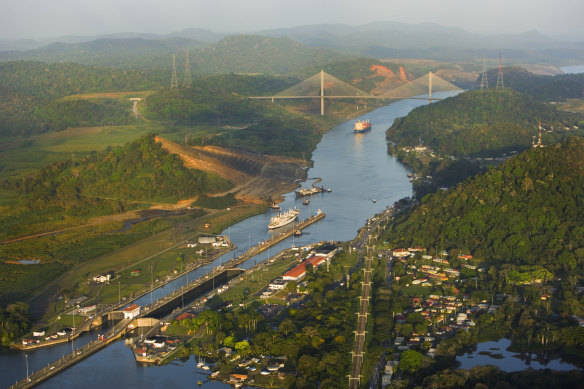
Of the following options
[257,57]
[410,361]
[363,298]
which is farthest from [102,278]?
[257,57]

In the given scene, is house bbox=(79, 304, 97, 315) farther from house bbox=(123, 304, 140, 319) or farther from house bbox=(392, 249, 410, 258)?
house bbox=(392, 249, 410, 258)

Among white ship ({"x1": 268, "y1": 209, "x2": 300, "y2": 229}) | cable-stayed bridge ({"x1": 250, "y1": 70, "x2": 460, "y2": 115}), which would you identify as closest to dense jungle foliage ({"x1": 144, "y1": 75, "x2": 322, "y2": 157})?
cable-stayed bridge ({"x1": 250, "y1": 70, "x2": 460, "y2": 115})

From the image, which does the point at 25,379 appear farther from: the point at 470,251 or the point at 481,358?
the point at 470,251

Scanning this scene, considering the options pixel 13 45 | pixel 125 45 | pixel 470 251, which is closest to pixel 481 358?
pixel 470 251

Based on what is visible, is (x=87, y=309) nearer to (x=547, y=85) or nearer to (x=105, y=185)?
(x=105, y=185)

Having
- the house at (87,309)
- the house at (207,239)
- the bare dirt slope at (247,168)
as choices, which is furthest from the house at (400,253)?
the bare dirt slope at (247,168)

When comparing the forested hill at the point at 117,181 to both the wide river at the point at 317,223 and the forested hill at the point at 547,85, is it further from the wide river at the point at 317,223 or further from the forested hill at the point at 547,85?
the forested hill at the point at 547,85
